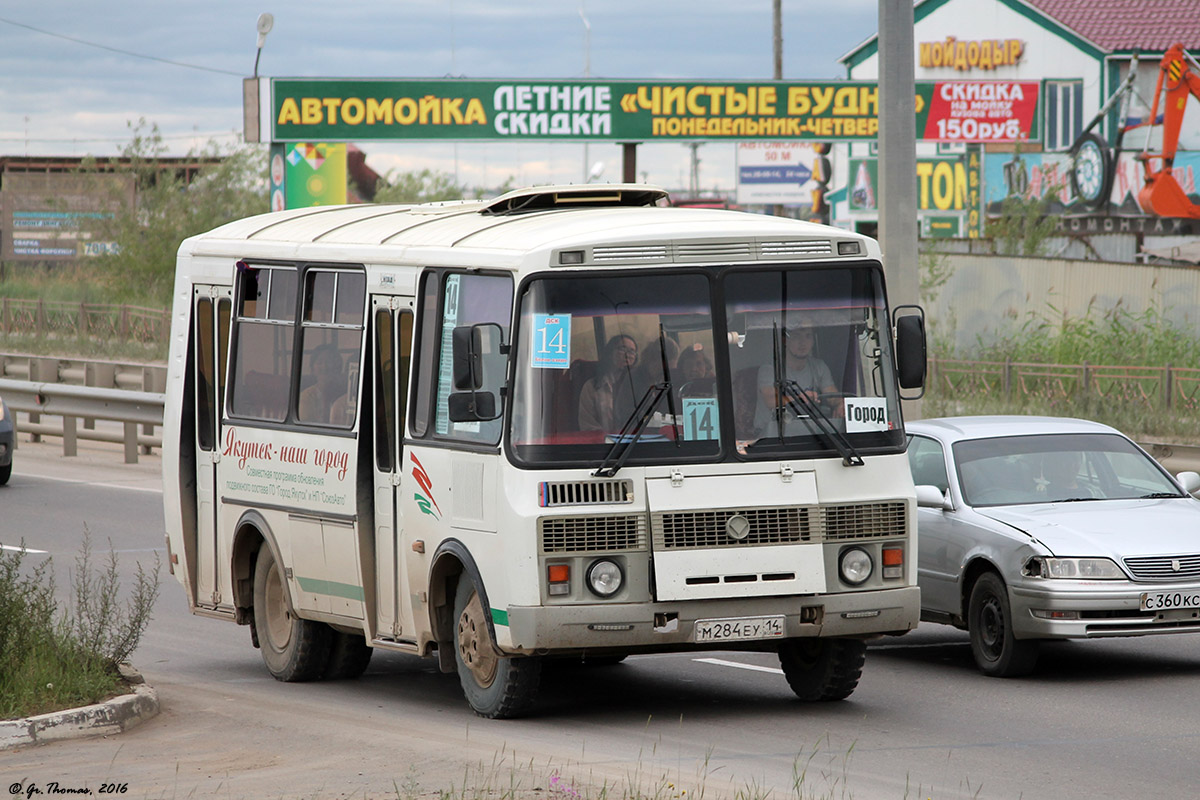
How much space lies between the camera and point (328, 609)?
10.4 m

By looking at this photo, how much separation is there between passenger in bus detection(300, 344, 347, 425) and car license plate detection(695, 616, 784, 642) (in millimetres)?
2665

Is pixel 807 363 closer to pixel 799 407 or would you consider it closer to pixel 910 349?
pixel 799 407

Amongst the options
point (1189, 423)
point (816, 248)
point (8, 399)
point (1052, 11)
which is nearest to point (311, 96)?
point (8, 399)

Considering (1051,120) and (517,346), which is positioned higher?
(1051,120)

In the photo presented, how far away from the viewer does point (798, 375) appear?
29.7 feet

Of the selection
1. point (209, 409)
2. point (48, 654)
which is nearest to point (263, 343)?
point (209, 409)

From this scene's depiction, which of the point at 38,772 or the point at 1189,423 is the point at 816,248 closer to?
the point at 38,772

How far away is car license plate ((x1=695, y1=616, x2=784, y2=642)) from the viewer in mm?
8672

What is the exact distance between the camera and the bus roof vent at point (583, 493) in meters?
8.56

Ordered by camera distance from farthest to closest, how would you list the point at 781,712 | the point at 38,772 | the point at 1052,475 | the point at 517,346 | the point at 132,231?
the point at 132,231 → the point at 1052,475 → the point at 781,712 → the point at 517,346 → the point at 38,772

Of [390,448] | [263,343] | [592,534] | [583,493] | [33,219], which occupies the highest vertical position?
[33,219]

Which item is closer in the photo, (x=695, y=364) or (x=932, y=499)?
(x=695, y=364)

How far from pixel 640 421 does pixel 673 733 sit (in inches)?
59.8

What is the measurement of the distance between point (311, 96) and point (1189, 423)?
1870 centimetres
